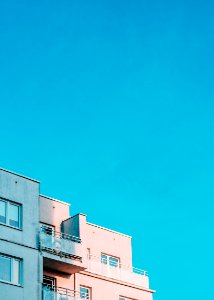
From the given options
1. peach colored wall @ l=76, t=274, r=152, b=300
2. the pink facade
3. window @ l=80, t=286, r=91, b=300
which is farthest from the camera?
peach colored wall @ l=76, t=274, r=152, b=300

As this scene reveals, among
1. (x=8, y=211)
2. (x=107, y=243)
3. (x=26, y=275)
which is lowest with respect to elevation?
Result: (x=26, y=275)

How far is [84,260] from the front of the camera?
5025cm

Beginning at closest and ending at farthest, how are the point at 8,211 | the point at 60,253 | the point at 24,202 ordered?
the point at 8,211 < the point at 24,202 < the point at 60,253

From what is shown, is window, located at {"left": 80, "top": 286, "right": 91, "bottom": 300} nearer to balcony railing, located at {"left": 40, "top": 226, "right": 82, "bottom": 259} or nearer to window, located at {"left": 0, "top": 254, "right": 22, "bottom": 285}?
balcony railing, located at {"left": 40, "top": 226, "right": 82, "bottom": 259}

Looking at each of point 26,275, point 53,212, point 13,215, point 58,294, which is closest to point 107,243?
point 53,212

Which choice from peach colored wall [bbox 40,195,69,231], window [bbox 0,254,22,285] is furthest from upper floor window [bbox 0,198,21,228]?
peach colored wall [bbox 40,195,69,231]

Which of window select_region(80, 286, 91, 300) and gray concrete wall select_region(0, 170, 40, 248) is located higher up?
gray concrete wall select_region(0, 170, 40, 248)

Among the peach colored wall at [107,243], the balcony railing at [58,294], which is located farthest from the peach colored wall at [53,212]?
the balcony railing at [58,294]

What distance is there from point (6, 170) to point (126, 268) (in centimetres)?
1255

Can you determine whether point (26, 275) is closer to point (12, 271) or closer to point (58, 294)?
point (12, 271)

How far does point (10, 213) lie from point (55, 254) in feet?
12.9

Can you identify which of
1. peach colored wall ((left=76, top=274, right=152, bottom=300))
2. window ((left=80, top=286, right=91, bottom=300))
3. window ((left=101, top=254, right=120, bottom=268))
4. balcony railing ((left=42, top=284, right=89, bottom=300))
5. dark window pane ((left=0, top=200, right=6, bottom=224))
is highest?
window ((left=101, top=254, right=120, bottom=268))

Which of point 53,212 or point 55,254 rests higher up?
point 53,212

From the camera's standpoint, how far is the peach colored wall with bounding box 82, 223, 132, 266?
53.9 meters
